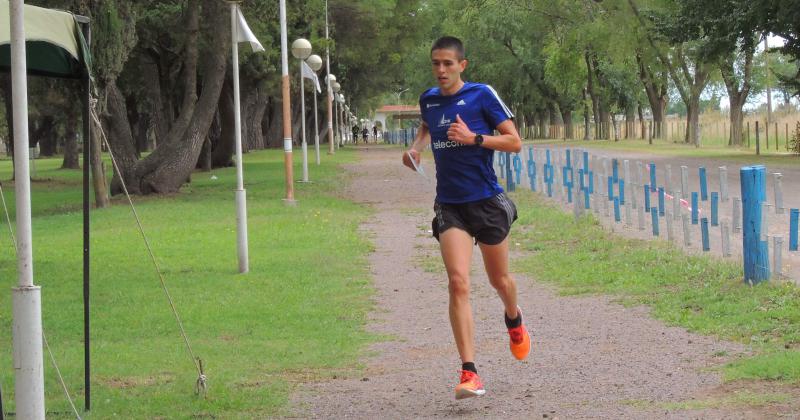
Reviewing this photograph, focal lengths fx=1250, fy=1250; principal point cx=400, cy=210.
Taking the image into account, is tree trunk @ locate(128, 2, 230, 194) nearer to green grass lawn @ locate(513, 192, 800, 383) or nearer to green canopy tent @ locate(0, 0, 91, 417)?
green grass lawn @ locate(513, 192, 800, 383)

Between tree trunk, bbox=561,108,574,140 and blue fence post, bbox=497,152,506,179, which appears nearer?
blue fence post, bbox=497,152,506,179

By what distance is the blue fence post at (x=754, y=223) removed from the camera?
1004 centimetres

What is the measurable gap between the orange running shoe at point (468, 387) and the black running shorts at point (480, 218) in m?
0.83

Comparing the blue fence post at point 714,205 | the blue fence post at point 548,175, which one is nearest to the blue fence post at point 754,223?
the blue fence post at point 714,205

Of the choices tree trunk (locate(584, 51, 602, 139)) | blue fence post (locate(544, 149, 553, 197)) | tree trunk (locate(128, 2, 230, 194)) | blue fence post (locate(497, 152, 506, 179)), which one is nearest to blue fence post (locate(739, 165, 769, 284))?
blue fence post (locate(544, 149, 553, 197))

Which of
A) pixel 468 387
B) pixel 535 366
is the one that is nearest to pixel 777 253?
pixel 535 366

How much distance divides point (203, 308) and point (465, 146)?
4.84m

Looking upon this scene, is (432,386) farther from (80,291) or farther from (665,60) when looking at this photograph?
(665,60)

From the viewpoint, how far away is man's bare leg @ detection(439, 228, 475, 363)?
→ 672cm

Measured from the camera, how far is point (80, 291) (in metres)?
12.3

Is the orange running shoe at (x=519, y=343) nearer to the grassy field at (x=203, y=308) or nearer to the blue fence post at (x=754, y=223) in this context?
the grassy field at (x=203, y=308)

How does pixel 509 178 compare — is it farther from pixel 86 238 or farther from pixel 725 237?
pixel 86 238

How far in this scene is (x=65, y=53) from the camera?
27.1ft

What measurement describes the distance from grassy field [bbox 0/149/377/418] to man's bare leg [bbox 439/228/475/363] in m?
1.05
